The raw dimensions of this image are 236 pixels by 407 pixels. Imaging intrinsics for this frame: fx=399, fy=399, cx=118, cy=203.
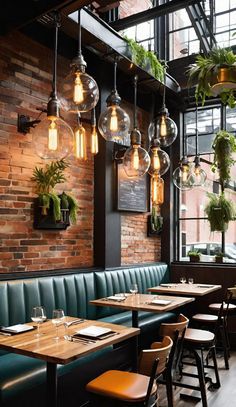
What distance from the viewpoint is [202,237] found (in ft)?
22.3

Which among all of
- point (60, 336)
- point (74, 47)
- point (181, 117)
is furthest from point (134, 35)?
point (60, 336)

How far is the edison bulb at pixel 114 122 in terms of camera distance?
370 cm

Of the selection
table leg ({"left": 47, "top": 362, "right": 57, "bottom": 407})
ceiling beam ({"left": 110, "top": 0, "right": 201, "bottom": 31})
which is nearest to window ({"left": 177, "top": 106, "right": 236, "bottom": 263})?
ceiling beam ({"left": 110, "top": 0, "right": 201, "bottom": 31})

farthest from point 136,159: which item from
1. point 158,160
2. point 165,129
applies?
point 158,160

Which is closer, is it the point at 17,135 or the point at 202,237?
the point at 17,135

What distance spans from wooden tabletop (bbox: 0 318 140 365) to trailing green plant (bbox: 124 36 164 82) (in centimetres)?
376

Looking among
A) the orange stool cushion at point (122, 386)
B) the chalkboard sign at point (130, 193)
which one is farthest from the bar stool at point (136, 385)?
the chalkboard sign at point (130, 193)

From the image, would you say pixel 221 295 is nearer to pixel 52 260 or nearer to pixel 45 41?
pixel 52 260

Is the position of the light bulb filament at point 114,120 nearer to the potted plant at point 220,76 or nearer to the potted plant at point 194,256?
the potted plant at point 220,76

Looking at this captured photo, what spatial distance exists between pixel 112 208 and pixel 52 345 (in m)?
3.13

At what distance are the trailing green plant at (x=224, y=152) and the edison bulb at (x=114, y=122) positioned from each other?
284cm

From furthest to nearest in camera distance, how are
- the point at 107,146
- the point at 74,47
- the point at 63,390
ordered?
the point at 107,146, the point at 74,47, the point at 63,390

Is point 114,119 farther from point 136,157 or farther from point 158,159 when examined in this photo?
point 158,159

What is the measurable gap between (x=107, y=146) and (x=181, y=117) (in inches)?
87.0
